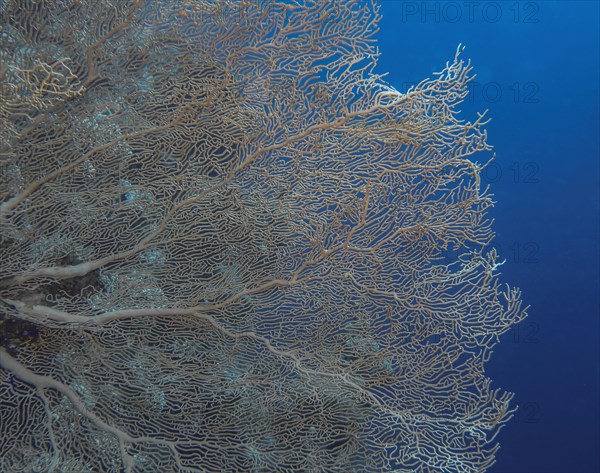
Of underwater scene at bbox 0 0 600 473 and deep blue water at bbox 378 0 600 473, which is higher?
deep blue water at bbox 378 0 600 473

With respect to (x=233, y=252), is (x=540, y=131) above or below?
above

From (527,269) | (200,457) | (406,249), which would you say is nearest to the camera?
(200,457)

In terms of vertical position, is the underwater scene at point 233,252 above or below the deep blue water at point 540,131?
below

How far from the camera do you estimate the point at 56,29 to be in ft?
9.64

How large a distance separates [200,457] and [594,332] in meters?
8.12

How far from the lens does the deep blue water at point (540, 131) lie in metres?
8.09

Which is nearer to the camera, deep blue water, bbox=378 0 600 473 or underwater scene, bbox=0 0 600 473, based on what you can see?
underwater scene, bbox=0 0 600 473

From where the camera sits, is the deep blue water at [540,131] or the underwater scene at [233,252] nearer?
the underwater scene at [233,252]

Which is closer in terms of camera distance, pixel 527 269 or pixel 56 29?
pixel 56 29

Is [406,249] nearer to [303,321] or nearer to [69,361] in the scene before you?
[303,321]

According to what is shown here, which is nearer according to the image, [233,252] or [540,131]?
[233,252]

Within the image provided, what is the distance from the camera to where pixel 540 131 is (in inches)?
328

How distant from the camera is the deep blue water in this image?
26.6 ft

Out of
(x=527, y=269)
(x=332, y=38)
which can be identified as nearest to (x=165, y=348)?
(x=332, y=38)
